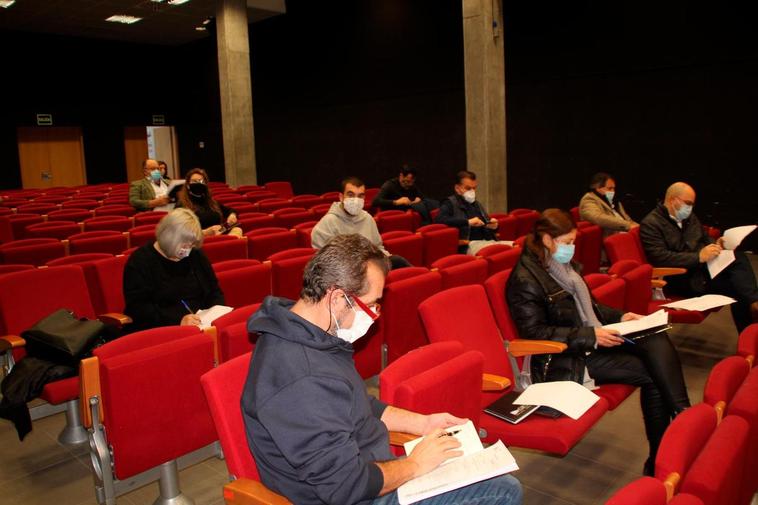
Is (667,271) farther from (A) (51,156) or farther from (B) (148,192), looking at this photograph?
(A) (51,156)

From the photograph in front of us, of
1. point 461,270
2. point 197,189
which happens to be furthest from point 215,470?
point 197,189

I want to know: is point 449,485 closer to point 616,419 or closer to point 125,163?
point 616,419

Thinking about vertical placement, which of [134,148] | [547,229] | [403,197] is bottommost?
[547,229]

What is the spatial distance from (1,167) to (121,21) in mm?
5084

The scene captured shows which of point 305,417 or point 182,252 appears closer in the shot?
point 305,417

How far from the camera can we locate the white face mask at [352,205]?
5.20 m

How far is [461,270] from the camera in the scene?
13.7 ft

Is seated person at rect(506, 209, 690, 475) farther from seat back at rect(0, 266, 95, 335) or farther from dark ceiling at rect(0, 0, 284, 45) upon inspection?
dark ceiling at rect(0, 0, 284, 45)

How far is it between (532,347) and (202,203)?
400 centimetres

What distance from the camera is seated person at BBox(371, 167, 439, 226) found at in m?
7.96

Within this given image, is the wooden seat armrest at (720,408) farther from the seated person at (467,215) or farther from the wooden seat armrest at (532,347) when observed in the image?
the seated person at (467,215)

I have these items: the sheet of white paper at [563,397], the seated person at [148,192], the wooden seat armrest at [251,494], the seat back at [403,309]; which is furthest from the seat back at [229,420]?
the seated person at [148,192]

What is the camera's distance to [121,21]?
614 inches

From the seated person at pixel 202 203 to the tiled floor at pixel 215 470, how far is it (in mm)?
2499
